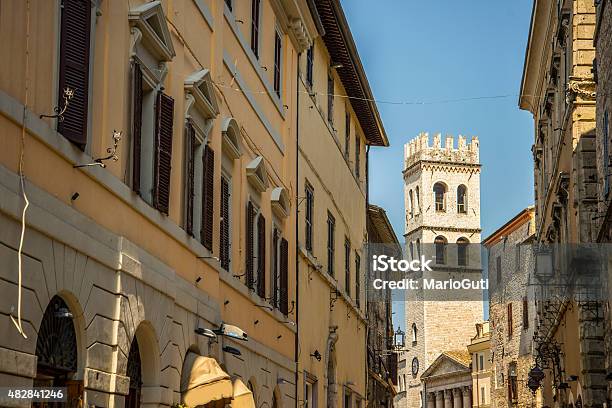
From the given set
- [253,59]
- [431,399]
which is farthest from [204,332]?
[431,399]

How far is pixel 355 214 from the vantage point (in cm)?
3475

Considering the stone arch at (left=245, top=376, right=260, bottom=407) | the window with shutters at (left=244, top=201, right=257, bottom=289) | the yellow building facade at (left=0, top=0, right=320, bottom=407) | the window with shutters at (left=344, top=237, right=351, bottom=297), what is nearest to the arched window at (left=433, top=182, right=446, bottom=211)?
the window with shutters at (left=344, top=237, right=351, bottom=297)

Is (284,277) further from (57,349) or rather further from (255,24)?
(57,349)

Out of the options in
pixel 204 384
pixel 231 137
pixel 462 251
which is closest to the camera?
pixel 204 384

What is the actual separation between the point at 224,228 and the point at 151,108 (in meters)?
4.27

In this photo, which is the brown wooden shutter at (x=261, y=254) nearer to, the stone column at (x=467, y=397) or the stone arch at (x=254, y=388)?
the stone arch at (x=254, y=388)

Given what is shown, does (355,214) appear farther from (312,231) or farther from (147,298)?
(147,298)

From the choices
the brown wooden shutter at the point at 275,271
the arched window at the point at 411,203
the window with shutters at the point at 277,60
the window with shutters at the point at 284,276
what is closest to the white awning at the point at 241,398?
the brown wooden shutter at the point at 275,271

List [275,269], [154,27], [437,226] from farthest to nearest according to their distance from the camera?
1. [437,226]
2. [275,269]
3. [154,27]

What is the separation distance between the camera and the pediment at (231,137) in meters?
16.2

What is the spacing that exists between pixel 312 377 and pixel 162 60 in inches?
520

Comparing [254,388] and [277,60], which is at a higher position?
[277,60]

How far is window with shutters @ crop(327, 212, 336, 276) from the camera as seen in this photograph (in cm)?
2832

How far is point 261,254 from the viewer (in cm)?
1911
